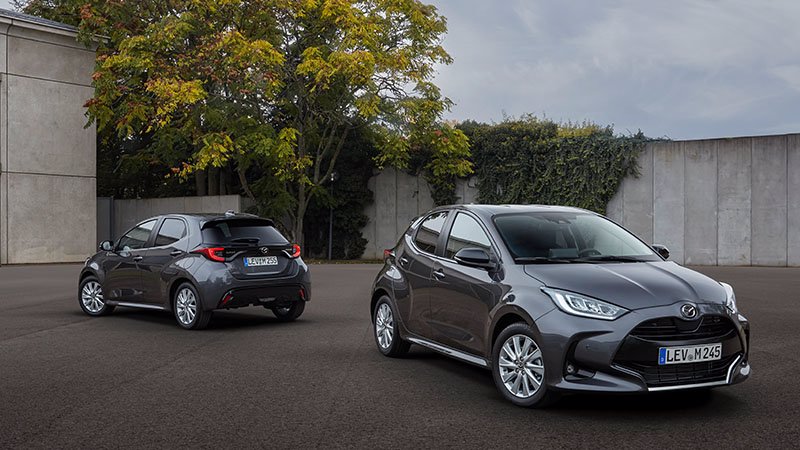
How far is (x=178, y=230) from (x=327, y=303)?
3.74 meters

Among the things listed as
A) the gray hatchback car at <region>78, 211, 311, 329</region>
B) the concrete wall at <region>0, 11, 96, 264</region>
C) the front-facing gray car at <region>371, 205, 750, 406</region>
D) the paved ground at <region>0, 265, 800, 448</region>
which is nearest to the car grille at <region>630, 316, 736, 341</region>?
the front-facing gray car at <region>371, 205, 750, 406</region>

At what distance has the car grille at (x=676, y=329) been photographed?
5.69m

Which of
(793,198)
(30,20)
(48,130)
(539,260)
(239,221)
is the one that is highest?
(30,20)

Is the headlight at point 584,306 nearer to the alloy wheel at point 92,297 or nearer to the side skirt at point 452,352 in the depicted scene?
the side skirt at point 452,352

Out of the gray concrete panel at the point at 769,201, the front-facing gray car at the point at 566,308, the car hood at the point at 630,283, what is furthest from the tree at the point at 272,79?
the car hood at the point at 630,283

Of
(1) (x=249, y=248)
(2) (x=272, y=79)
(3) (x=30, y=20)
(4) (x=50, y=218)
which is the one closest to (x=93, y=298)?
(1) (x=249, y=248)

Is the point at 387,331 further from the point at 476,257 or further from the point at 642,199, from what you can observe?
the point at 642,199

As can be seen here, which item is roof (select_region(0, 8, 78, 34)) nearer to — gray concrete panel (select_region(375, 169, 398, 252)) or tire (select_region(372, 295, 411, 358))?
gray concrete panel (select_region(375, 169, 398, 252))

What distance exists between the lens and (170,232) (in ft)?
38.1

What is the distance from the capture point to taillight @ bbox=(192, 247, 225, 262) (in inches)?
427

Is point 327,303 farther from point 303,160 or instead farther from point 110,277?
point 303,160

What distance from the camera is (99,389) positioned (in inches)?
275

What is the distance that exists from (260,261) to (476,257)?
5078 mm

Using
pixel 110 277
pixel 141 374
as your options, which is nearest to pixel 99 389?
pixel 141 374
